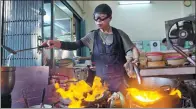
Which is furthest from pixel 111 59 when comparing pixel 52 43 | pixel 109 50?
pixel 52 43

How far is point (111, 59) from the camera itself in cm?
126

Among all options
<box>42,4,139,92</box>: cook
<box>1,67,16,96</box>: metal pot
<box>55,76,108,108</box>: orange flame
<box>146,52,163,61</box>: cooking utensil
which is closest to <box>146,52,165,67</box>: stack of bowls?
<box>146,52,163,61</box>: cooking utensil

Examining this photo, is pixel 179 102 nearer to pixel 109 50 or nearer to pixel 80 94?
pixel 80 94

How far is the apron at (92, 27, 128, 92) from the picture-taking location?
1.24 meters

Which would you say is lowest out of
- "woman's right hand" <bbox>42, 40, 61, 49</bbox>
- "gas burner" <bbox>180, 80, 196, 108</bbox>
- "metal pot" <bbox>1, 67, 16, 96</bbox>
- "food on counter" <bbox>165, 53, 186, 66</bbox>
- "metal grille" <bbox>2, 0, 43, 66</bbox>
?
"gas burner" <bbox>180, 80, 196, 108</bbox>

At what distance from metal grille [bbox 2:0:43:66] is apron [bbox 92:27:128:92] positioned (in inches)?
34.4

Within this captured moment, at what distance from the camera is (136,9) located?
4000mm

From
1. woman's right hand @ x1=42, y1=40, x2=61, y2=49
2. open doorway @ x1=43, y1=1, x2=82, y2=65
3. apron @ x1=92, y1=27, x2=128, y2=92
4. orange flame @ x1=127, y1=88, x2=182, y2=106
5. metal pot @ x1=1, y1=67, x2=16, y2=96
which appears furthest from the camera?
open doorway @ x1=43, y1=1, x2=82, y2=65

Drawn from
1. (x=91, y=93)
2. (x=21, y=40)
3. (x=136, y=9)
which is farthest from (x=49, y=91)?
(x=136, y=9)

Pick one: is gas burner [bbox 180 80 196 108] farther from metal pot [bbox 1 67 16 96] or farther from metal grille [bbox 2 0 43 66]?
metal grille [bbox 2 0 43 66]

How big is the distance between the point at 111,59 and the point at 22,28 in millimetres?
1025

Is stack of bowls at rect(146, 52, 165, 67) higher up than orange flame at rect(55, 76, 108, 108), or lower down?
higher up

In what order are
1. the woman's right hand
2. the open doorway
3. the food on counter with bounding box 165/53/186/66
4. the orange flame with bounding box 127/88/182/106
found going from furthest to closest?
the open doorway, the food on counter with bounding box 165/53/186/66, the woman's right hand, the orange flame with bounding box 127/88/182/106

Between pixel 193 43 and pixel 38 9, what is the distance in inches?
54.9
